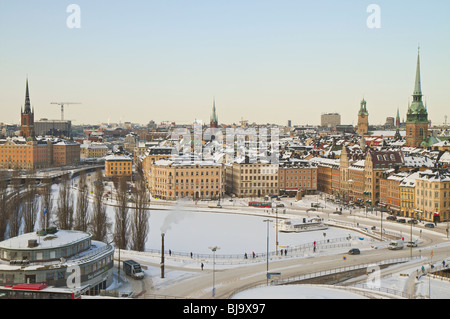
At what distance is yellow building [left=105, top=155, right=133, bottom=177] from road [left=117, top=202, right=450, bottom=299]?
6502 centimetres

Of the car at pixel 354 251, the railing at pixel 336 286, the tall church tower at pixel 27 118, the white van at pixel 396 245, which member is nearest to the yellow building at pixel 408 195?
the white van at pixel 396 245

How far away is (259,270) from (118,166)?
2792 inches

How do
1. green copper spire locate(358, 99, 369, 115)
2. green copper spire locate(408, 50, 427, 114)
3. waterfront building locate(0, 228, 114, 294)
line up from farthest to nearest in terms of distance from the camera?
green copper spire locate(358, 99, 369, 115), green copper spire locate(408, 50, 427, 114), waterfront building locate(0, 228, 114, 294)

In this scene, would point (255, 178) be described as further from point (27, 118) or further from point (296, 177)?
point (27, 118)

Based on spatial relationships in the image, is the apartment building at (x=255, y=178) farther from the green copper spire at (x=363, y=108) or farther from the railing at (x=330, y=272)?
the green copper spire at (x=363, y=108)

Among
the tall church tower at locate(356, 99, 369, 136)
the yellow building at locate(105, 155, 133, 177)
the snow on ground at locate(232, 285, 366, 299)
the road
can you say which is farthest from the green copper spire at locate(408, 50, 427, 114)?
the snow on ground at locate(232, 285, 366, 299)

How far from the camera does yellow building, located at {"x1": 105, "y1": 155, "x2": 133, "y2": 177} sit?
96531 mm

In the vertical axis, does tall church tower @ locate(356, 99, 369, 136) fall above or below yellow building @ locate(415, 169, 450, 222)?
above

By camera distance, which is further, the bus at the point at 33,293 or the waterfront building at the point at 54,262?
the waterfront building at the point at 54,262

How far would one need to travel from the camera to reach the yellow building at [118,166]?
96.5 m

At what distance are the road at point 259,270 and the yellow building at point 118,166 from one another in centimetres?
6502

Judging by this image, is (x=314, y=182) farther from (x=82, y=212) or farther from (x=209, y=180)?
(x=82, y=212)

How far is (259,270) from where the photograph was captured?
30.3 metres

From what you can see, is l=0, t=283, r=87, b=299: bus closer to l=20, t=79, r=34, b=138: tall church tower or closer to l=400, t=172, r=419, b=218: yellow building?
l=400, t=172, r=419, b=218: yellow building
